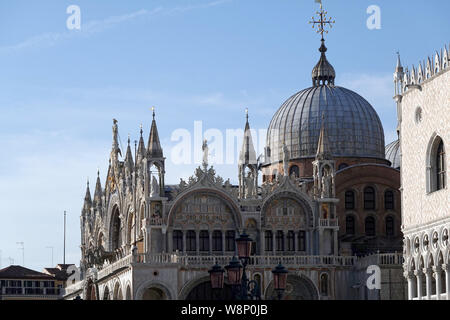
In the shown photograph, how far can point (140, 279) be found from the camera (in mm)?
47375

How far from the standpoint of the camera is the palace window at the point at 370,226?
57.3 metres

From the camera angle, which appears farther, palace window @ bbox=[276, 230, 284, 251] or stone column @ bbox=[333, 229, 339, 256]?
palace window @ bbox=[276, 230, 284, 251]

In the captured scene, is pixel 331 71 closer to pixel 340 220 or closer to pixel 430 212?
pixel 340 220

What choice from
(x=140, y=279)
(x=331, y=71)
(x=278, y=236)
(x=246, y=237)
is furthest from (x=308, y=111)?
(x=246, y=237)

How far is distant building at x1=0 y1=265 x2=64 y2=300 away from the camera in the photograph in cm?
8412

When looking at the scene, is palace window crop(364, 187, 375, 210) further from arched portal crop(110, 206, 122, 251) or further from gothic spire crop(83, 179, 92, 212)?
gothic spire crop(83, 179, 92, 212)

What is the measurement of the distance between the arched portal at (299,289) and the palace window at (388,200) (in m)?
9.21

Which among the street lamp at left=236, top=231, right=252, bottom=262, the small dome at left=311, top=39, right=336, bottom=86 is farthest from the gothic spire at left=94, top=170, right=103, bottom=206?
the street lamp at left=236, top=231, right=252, bottom=262

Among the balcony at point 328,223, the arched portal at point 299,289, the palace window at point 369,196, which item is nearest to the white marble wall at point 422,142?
the arched portal at point 299,289

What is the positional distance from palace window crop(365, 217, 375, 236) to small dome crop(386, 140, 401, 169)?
38.6 ft

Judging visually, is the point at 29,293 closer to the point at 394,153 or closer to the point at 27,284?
the point at 27,284

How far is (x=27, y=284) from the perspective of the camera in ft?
280
